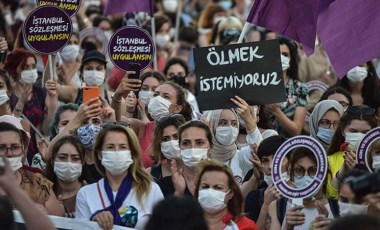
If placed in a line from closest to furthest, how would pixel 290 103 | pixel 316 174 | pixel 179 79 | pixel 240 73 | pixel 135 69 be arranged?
pixel 316 174
pixel 240 73
pixel 135 69
pixel 290 103
pixel 179 79

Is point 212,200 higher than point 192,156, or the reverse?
point 192,156

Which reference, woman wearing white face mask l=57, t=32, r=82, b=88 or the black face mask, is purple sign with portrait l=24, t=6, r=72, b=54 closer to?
the black face mask

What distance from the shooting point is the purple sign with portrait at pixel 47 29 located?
43.7ft

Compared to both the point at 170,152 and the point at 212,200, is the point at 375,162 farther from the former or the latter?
the point at 170,152

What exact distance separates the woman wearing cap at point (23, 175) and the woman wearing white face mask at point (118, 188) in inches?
16.1

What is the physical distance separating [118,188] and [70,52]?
5.60 meters

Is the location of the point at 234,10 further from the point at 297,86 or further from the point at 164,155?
the point at 164,155

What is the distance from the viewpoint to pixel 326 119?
42.1ft

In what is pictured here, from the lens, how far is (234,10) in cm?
2389

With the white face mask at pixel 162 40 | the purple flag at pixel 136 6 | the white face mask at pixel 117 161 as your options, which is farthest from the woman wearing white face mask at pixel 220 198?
the white face mask at pixel 162 40

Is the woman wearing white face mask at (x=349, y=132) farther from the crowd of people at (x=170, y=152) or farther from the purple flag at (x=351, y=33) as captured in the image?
the purple flag at (x=351, y=33)

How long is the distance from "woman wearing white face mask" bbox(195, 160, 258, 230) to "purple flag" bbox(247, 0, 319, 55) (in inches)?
91.9

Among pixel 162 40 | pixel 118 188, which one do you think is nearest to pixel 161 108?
pixel 118 188

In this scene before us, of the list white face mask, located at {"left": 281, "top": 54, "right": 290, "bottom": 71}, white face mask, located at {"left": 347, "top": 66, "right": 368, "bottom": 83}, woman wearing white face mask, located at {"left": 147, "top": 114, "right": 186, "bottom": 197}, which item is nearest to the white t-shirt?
woman wearing white face mask, located at {"left": 147, "top": 114, "right": 186, "bottom": 197}
